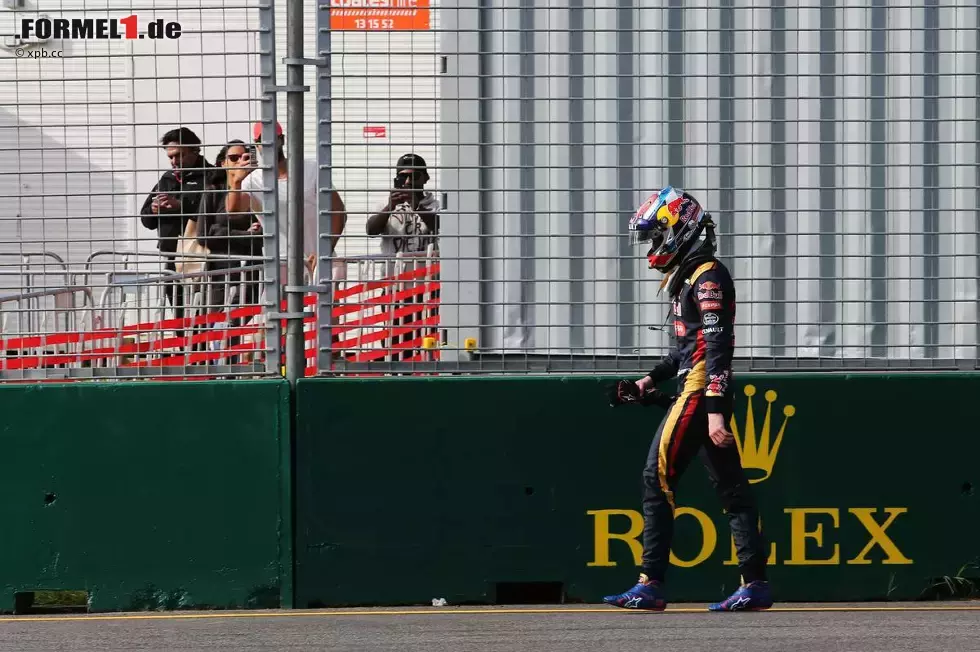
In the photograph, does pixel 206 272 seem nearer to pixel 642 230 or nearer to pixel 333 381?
pixel 333 381

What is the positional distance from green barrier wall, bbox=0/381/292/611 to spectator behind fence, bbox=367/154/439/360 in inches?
27.6

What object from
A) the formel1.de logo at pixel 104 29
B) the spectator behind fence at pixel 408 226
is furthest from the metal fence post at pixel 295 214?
the formel1.de logo at pixel 104 29

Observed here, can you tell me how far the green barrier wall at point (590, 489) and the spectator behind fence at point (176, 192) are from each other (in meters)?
0.98

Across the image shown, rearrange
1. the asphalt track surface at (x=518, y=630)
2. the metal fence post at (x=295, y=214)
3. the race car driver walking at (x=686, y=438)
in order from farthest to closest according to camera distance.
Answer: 1. the metal fence post at (x=295, y=214)
2. the race car driver walking at (x=686, y=438)
3. the asphalt track surface at (x=518, y=630)

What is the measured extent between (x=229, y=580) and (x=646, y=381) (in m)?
2.08

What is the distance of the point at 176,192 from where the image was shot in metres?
6.34

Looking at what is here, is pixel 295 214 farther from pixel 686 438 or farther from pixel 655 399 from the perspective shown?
pixel 686 438

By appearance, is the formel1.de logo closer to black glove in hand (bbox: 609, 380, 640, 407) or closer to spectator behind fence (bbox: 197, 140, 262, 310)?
spectator behind fence (bbox: 197, 140, 262, 310)

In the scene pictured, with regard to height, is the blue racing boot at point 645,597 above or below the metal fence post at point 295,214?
below

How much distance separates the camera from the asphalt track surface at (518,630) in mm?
5516

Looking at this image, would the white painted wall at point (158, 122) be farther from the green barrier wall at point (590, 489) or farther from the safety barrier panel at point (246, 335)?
the green barrier wall at point (590, 489)

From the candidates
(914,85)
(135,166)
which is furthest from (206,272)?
(914,85)

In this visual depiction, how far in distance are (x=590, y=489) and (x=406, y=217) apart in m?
1.52

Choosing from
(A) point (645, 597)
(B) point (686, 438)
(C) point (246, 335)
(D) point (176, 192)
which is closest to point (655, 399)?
(B) point (686, 438)
